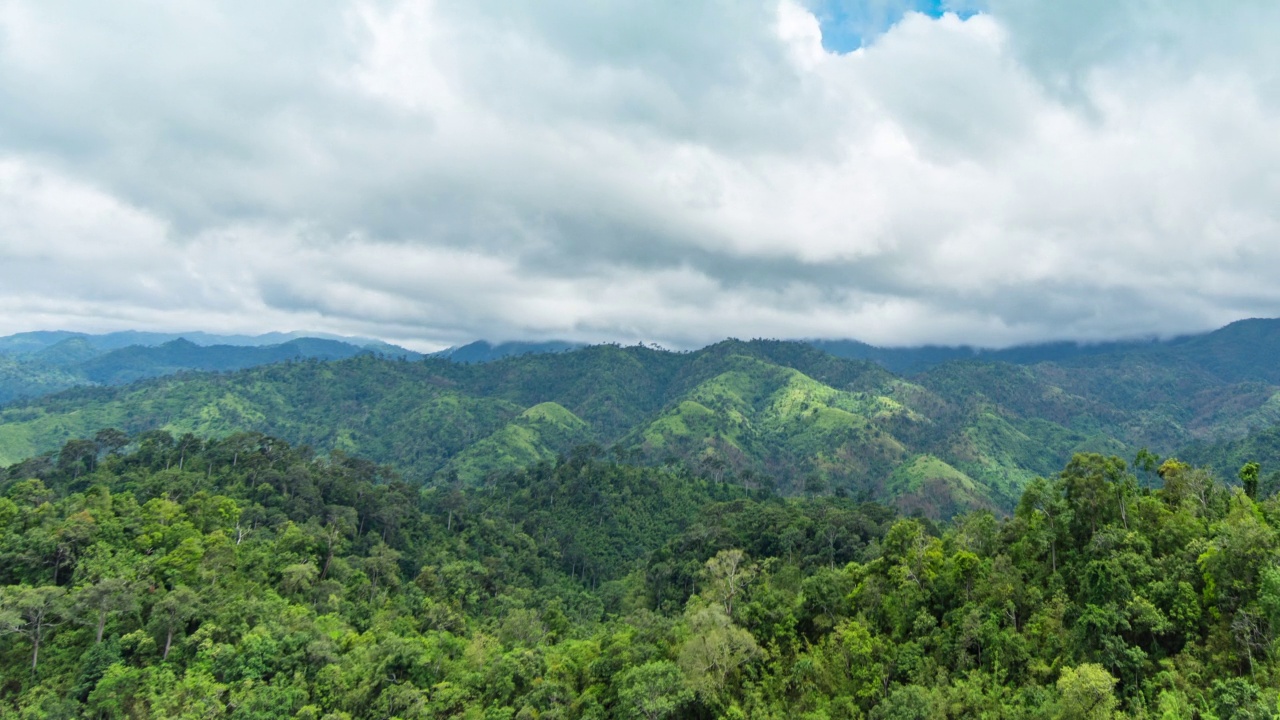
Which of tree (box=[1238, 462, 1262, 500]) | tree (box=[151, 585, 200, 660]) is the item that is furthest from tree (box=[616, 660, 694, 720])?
tree (box=[1238, 462, 1262, 500])

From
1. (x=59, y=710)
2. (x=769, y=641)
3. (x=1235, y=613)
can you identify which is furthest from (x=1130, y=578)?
(x=59, y=710)

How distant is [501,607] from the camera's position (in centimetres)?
7731

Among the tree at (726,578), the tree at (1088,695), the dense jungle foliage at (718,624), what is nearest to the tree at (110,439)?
the dense jungle foliage at (718,624)

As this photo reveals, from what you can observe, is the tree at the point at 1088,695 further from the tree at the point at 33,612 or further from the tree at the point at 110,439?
the tree at the point at 110,439

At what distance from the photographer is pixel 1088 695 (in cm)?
3014

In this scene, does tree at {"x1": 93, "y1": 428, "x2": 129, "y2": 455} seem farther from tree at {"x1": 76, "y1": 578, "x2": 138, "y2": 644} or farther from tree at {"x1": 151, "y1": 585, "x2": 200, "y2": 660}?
tree at {"x1": 151, "y1": 585, "x2": 200, "y2": 660}

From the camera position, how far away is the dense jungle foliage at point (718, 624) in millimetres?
33281

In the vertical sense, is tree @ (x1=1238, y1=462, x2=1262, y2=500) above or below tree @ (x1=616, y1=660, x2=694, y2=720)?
above

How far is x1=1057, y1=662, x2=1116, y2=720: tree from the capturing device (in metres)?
29.6

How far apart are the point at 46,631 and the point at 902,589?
66.6 meters

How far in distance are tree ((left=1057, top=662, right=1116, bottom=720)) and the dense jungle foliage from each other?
0.47 feet

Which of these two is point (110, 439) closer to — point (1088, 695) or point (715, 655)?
point (715, 655)

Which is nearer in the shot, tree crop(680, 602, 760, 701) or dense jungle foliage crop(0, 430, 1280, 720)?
dense jungle foliage crop(0, 430, 1280, 720)

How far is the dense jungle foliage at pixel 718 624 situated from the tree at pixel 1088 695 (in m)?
0.14
